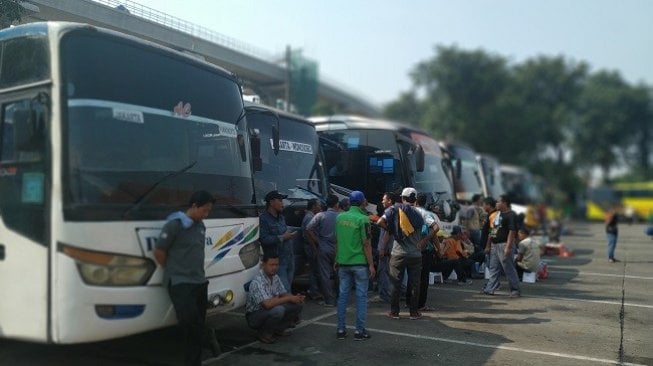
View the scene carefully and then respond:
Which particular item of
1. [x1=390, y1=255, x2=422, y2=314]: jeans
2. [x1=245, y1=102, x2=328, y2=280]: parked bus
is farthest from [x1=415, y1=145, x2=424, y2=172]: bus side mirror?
[x1=390, y1=255, x2=422, y2=314]: jeans

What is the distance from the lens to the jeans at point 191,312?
16.1 feet

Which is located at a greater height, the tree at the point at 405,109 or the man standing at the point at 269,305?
the tree at the point at 405,109

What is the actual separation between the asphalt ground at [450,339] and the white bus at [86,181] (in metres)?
1.18

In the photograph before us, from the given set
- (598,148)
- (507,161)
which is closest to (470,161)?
(507,161)

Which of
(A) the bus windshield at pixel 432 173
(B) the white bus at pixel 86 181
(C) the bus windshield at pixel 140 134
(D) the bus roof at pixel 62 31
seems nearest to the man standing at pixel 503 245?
(A) the bus windshield at pixel 432 173

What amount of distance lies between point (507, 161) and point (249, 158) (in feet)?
145

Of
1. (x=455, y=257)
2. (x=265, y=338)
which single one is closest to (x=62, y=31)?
(x=265, y=338)

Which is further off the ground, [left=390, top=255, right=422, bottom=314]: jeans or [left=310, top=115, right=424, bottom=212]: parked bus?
[left=310, top=115, right=424, bottom=212]: parked bus

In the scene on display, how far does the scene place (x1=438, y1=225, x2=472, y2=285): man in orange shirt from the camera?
11.0 m

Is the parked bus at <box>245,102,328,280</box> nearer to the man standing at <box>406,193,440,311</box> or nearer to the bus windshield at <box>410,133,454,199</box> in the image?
the man standing at <box>406,193,440,311</box>

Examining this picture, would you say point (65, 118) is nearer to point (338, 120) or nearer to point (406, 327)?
point (406, 327)

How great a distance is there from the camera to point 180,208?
5.23 meters

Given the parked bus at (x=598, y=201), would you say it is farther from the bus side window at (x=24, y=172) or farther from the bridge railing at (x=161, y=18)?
the bus side window at (x=24, y=172)

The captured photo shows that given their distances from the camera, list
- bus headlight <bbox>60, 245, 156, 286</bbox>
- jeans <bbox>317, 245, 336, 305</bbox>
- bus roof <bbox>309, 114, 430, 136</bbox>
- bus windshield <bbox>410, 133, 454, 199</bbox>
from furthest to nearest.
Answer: bus roof <bbox>309, 114, 430, 136</bbox> < bus windshield <bbox>410, 133, 454, 199</bbox> < jeans <bbox>317, 245, 336, 305</bbox> < bus headlight <bbox>60, 245, 156, 286</bbox>
